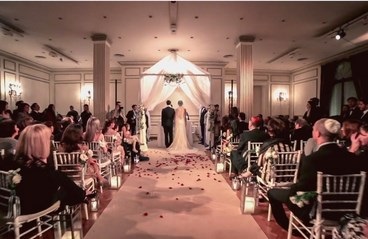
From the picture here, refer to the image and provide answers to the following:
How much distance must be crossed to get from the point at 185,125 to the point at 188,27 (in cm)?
339

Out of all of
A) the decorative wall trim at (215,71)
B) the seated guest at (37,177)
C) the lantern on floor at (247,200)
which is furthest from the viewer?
the decorative wall trim at (215,71)

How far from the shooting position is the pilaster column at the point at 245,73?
301 inches

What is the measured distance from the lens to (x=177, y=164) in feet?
21.9

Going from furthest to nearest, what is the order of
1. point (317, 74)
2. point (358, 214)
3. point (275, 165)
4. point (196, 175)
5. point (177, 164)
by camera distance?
1. point (317, 74)
2. point (177, 164)
3. point (196, 175)
4. point (275, 165)
5. point (358, 214)

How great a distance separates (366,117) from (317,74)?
6.30 m

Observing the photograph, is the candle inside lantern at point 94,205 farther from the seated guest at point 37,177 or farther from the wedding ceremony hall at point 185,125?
the seated guest at point 37,177

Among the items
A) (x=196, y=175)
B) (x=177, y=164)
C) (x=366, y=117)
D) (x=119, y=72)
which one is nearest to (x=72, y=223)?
(x=196, y=175)

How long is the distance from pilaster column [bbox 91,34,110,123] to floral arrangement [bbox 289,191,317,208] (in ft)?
20.6

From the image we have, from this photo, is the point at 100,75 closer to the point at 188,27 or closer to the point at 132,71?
the point at 188,27

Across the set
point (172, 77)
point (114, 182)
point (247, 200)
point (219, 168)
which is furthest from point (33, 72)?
point (247, 200)

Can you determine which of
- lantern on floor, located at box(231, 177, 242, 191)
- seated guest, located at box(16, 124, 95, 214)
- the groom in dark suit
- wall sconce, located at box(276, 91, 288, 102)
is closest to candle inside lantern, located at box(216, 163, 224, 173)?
lantern on floor, located at box(231, 177, 242, 191)

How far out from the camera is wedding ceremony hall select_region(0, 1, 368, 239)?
2234 mm

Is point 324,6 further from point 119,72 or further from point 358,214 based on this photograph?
point 119,72

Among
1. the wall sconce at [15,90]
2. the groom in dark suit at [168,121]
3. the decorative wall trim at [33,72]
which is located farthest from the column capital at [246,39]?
the decorative wall trim at [33,72]
